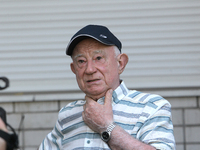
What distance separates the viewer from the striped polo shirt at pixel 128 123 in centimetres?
183

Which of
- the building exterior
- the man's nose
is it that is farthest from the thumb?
the building exterior

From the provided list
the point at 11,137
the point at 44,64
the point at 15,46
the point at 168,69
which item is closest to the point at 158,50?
the point at 168,69

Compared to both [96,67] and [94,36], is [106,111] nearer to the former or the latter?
[96,67]

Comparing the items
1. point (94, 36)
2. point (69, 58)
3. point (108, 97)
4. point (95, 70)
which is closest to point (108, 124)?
point (108, 97)

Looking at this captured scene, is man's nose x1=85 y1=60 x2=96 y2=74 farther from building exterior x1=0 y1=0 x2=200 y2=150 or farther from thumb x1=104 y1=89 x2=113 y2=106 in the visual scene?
building exterior x1=0 y1=0 x2=200 y2=150

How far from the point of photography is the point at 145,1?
4.21 m

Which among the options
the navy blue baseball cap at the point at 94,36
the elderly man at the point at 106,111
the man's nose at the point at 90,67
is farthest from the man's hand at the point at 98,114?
the navy blue baseball cap at the point at 94,36

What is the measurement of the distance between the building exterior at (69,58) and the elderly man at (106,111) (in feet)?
6.72

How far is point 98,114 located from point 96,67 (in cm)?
33

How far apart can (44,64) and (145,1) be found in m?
1.67

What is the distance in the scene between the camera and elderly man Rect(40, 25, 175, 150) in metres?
1.83

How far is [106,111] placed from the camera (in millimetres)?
1934

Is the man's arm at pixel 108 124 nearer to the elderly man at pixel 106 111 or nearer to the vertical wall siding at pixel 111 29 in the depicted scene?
the elderly man at pixel 106 111

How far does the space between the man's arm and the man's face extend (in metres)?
0.06
